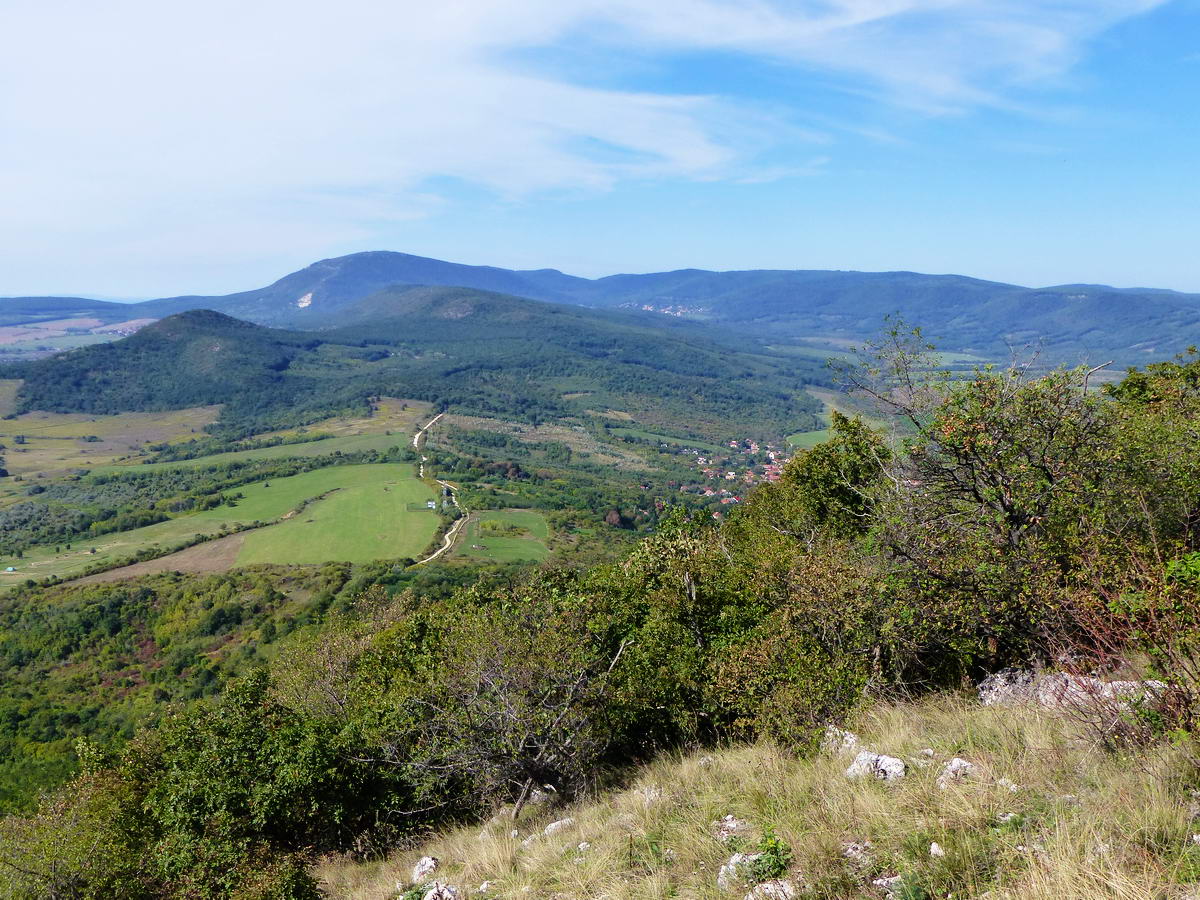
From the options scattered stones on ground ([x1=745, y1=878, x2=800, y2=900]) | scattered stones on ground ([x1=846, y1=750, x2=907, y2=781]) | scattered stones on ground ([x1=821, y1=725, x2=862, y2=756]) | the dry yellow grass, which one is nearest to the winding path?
the dry yellow grass

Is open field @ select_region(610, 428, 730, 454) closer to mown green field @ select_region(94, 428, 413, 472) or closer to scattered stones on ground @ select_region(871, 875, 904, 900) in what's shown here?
mown green field @ select_region(94, 428, 413, 472)

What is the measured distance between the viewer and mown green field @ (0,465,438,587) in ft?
292

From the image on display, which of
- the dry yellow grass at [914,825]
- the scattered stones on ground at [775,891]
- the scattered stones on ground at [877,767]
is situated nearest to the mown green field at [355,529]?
the dry yellow grass at [914,825]

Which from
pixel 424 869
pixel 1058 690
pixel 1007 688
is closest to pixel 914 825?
pixel 1058 690

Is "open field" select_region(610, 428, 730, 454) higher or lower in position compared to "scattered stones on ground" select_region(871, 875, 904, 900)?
lower

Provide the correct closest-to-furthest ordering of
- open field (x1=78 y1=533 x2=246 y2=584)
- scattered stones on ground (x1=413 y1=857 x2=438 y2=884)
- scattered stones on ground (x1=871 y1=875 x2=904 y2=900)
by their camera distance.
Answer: scattered stones on ground (x1=871 y1=875 x2=904 y2=900), scattered stones on ground (x1=413 y1=857 x2=438 y2=884), open field (x1=78 y1=533 x2=246 y2=584)

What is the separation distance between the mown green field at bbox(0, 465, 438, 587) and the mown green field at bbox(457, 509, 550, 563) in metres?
6.46

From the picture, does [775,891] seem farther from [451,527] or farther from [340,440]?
[340,440]

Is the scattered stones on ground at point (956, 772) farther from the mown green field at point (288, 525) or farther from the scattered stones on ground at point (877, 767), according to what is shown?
the mown green field at point (288, 525)

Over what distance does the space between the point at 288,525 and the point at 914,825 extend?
10560cm

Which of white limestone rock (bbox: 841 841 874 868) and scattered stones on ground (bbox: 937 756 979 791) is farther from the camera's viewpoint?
scattered stones on ground (bbox: 937 756 979 791)

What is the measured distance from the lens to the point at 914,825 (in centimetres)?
596

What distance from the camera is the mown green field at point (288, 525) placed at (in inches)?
3506

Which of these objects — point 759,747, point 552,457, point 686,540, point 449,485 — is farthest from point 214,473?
point 759,747
